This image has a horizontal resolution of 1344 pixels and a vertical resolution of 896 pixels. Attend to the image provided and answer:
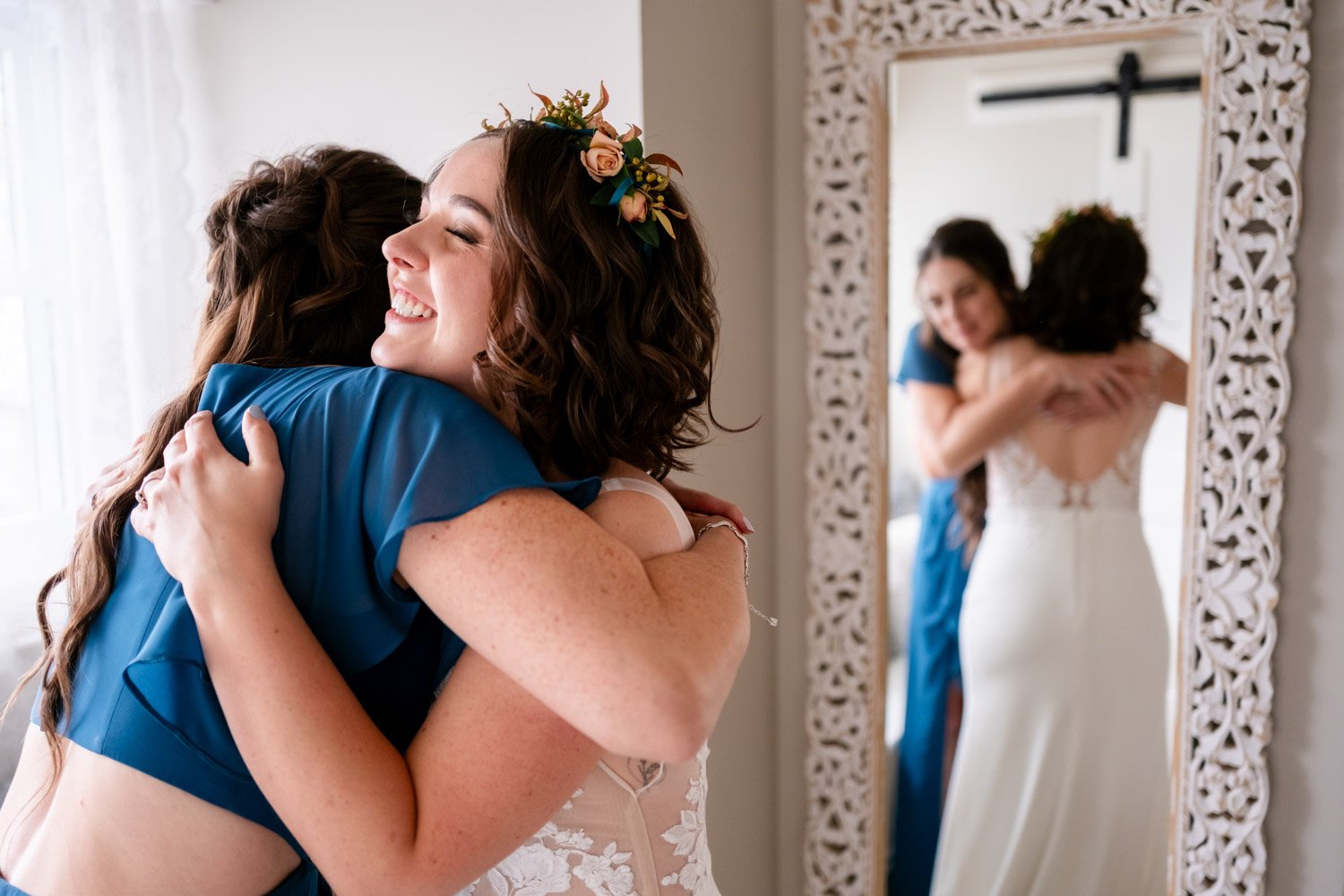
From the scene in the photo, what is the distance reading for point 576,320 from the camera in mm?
1023

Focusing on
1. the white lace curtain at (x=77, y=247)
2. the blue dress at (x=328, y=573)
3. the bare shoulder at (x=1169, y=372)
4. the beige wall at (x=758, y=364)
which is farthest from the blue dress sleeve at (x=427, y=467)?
the bare shoulder at (x=1169, y=372)

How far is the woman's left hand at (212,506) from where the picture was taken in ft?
2.76

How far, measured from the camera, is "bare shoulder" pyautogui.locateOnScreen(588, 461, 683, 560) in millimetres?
951

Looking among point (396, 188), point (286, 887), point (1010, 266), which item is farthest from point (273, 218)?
point (1010, 266)

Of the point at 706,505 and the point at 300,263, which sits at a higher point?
the point at 300,263

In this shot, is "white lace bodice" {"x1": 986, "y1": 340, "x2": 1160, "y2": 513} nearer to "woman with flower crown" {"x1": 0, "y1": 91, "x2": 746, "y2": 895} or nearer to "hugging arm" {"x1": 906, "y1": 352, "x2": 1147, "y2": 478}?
"hugging arm" {"x1": 906, "y1": 352, "x2": 1147, "y2": 478}

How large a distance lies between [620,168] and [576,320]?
16cm

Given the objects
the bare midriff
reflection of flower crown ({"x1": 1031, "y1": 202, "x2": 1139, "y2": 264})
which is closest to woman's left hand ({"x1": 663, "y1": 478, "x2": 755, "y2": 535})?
the bare midriff

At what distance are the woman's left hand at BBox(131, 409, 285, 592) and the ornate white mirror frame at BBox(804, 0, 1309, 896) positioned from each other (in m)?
1.34

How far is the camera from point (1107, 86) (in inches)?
72.4

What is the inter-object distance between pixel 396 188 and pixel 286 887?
2.63ft

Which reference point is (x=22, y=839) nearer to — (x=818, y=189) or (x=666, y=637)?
(x=666, y=637)

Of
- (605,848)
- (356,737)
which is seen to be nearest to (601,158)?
(356,737)

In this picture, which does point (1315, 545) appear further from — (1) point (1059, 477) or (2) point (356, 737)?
(2) point (356, 737)
